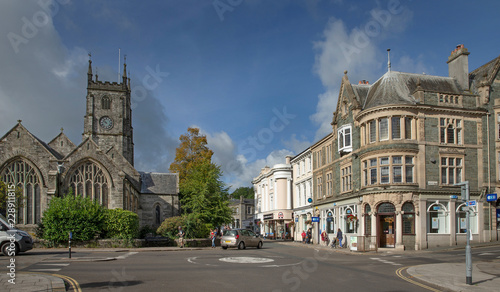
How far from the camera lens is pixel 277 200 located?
5772 cm

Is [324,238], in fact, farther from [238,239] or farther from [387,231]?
[238,239]

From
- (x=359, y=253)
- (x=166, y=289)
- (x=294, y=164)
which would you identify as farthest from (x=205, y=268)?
(x=294, y=164)

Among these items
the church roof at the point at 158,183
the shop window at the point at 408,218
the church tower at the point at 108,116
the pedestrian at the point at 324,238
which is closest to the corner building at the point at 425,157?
the shop window at the point at 408,218

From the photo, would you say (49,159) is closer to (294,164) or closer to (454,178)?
(294,164)

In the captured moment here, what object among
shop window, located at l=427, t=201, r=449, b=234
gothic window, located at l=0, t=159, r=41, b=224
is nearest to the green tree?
gothic window, located at l=0, t=159, r=41, b=224

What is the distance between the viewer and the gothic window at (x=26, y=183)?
41812mm

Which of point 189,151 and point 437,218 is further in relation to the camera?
point 189,151

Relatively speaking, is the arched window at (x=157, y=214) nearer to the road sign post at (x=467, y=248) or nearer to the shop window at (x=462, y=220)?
the shop window at (x=462, y=220)

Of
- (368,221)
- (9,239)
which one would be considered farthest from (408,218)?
(9,239)

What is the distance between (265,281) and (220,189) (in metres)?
31.4

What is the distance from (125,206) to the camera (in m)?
45.7

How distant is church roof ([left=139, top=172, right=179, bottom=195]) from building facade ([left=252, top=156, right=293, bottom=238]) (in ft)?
45.2

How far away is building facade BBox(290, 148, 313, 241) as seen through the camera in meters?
47.5

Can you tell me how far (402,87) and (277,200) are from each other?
28849 millimetres
